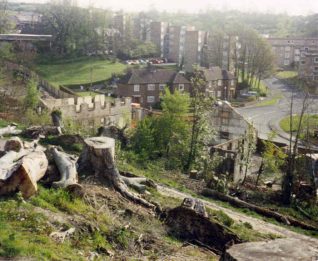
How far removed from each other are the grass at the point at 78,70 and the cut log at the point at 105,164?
44481mm

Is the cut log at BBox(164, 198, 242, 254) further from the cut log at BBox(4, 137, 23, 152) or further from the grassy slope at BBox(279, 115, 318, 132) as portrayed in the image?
the grassy slope at BBox(279, 115, 318, 132)

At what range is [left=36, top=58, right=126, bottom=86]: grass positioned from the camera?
58.9 meters

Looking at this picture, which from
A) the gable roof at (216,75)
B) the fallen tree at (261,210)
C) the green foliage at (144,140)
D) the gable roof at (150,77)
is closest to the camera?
the fallen tree at (261,210)

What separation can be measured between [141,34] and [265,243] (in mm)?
86986

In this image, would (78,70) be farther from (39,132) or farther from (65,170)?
(65,170)

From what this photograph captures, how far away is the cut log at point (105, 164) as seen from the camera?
12258mm

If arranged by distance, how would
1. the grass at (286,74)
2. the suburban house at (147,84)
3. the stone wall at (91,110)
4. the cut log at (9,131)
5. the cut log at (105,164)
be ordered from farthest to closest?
1. the grass at (286,74)
2. the suburban house at (147,84)
3. the stone wall at (91,110)
4. the cut log at (9,131)
5. the cut log at (105,164)

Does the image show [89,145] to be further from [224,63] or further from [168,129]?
[224,63]

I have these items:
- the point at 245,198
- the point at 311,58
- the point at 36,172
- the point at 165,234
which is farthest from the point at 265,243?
the point at 311,58

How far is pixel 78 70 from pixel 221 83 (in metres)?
19.1

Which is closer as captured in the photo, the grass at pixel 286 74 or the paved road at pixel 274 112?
the paved road at pixel 274 112

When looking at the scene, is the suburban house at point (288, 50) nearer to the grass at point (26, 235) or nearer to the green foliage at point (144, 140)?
the green foliage at point (144, 140)

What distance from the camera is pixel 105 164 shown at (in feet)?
41.7

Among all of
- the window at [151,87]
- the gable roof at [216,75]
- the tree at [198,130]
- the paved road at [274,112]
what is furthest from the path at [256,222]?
the gable roof at [216,75]
